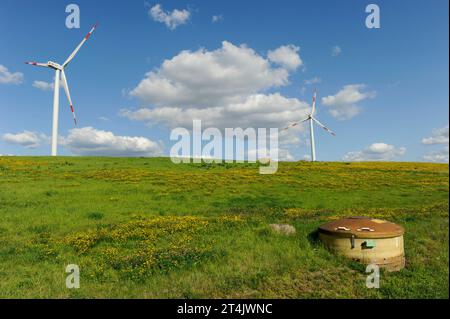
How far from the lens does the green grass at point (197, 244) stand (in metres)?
10.8

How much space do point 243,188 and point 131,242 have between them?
773 inches

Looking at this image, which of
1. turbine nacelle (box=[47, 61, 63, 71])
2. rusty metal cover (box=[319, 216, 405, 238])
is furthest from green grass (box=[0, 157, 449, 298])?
turbine nacelle (box=[47, 61, 63, 71])

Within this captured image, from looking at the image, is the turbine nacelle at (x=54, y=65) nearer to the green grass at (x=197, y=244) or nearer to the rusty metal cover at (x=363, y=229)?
the green grass at (x=197, y=244)

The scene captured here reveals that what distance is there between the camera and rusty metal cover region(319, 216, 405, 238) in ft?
40.4

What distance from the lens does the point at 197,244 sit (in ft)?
48.9

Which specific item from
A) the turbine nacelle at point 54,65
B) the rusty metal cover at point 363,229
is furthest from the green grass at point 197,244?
the turbine nacelle at point 54,65

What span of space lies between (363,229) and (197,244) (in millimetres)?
6479

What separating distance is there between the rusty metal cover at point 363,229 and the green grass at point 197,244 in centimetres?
90

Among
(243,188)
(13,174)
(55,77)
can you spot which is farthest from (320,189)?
(55,77)

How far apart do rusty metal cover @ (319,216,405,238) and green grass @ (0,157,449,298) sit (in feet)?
2.95
